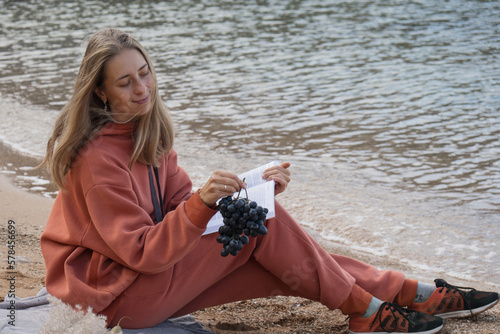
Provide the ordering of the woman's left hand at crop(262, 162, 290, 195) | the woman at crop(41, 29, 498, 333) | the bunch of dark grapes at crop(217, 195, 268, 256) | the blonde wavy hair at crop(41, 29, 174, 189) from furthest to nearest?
the woman's left hand at crop(262, 162, 290, 195) < the blonde wavy hair at crop(41, 29, 174, 189) < the woman at crop(41, 29, 498, 333) < the bunch of dark grapes at crop(217, 195, 268, 256)

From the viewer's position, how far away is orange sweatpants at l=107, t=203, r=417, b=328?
284cm

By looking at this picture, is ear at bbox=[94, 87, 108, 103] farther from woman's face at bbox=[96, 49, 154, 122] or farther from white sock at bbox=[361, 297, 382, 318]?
white sock at bbox=[361, 297, 382, 318]

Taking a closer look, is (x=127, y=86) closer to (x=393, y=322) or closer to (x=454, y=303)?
(x=393, y=322)

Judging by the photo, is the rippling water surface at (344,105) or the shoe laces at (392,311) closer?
the shoe laces at (392,311)

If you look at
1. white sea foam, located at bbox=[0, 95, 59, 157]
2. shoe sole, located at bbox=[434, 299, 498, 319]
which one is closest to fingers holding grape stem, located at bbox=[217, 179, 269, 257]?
shoe sole, located at bbox=[434, 299, 498, 319]

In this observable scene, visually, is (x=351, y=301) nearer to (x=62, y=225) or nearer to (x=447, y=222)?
(x=62, y=225)

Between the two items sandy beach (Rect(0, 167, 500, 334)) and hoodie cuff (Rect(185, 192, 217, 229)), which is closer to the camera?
hoodie cuff (Rect(185, 192, 217, 229))

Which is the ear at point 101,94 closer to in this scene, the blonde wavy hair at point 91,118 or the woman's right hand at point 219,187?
the blonde wavy hair at point 91,118

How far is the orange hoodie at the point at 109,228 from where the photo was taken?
262 centimetres

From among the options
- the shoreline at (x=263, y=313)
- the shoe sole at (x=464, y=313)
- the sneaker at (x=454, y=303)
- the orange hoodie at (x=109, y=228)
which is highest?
the orange hoodie at (x=109, y=228)

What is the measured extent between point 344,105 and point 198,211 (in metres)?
6.00

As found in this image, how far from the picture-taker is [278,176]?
2.88 meters

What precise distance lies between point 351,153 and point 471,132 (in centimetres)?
143

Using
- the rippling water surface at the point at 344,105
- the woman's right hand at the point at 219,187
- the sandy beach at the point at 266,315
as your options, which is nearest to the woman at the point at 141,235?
the woman's right hand at the point at 219,187
